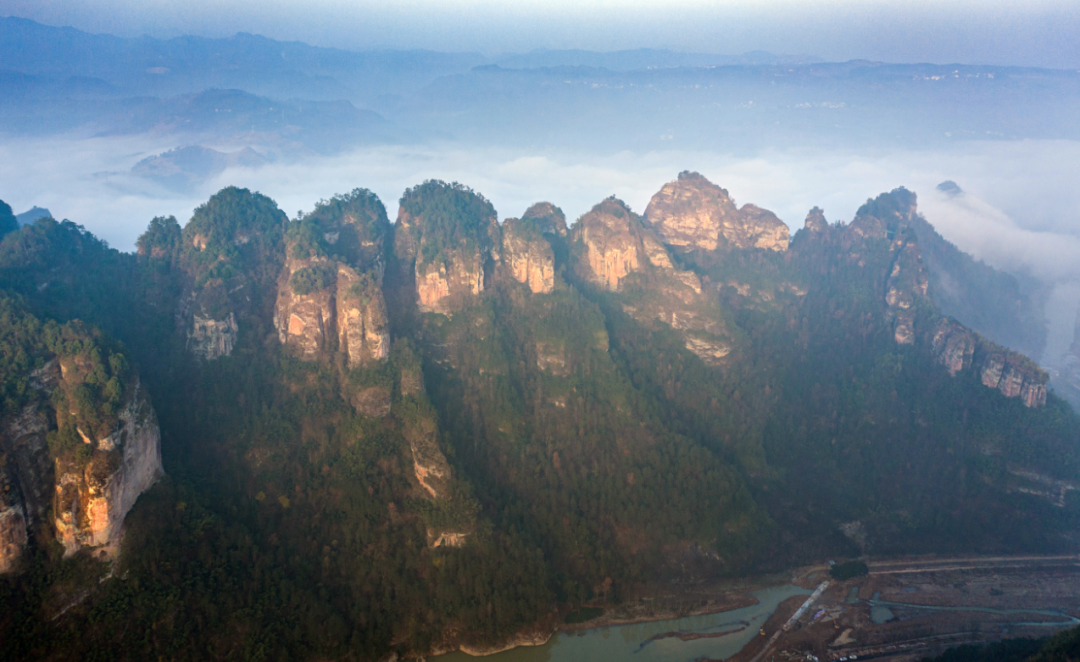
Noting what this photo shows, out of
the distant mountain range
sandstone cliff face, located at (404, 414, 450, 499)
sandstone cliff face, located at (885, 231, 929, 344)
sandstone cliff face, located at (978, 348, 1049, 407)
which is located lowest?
sandstone cliff face, located at (404, 414, 450, 499)

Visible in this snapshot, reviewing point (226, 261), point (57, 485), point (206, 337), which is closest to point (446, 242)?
point (226, 261)

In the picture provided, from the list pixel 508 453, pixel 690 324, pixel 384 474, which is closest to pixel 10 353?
pixel 384 474

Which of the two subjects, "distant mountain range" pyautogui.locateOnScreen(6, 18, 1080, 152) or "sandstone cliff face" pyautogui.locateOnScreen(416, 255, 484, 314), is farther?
"distant mountain range" pyautogui.locateOnScreen(6, 18, 1080, 152)

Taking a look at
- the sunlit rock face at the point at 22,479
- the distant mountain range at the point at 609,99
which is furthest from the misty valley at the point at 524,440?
the distant mountain range at the point at 609,99

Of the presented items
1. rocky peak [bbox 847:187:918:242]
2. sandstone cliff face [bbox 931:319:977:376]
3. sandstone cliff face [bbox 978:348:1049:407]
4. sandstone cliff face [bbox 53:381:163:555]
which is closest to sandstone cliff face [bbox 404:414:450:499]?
sandstone cliff face [bbox 53:381:163:555]

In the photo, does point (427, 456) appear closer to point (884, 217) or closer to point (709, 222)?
point (709, 222)

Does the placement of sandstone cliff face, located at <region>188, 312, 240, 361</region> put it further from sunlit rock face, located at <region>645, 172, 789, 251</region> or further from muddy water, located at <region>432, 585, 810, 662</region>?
sunlit rock face, located at <region>645, 172, 789, 251</region>

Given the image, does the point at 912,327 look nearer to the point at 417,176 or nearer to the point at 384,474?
the point at 384,474
